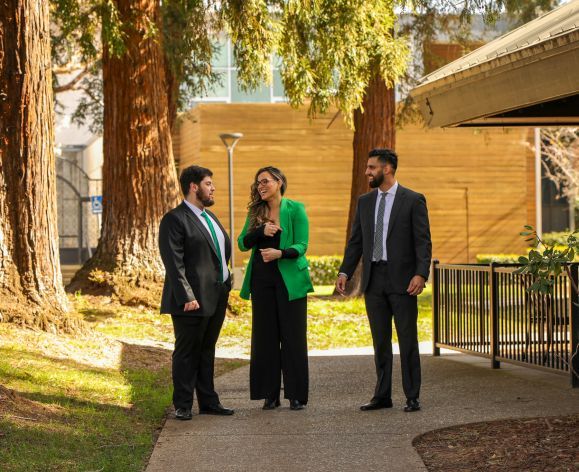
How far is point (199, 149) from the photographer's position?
31234 millimetres

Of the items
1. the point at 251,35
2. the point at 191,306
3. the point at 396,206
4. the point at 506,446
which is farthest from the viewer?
the point at 251,35

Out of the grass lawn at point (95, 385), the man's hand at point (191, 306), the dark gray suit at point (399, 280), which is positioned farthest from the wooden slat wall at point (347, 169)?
the man's hand at point (191, 306)

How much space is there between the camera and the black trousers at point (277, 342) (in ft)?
28.0

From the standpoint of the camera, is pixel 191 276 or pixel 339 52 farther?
pixel 339 52

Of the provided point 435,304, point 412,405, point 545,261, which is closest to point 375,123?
point 435,304

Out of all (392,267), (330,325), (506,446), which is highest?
(392,267)

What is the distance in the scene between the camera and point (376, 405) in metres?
8.48

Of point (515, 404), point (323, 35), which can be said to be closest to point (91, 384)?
point (515, 404)

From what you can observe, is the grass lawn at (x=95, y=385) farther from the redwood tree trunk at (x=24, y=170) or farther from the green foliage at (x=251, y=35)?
the green foliage at (x=251, y=35)

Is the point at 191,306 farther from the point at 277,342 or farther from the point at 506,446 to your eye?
the point at 506,446

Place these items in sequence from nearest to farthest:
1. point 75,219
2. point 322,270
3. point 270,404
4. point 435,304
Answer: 1. point 270,404
2. point 435,304
3. point 322,270
4. point 75,219

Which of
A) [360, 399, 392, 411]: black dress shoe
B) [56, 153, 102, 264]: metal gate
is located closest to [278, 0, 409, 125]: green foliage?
[360, 399, 392, 411]: black dress shoe

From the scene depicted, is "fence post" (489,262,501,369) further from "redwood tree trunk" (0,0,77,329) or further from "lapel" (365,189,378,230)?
"redwood tree trunk" (0,0,77,329)

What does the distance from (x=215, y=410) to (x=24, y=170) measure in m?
4.20
